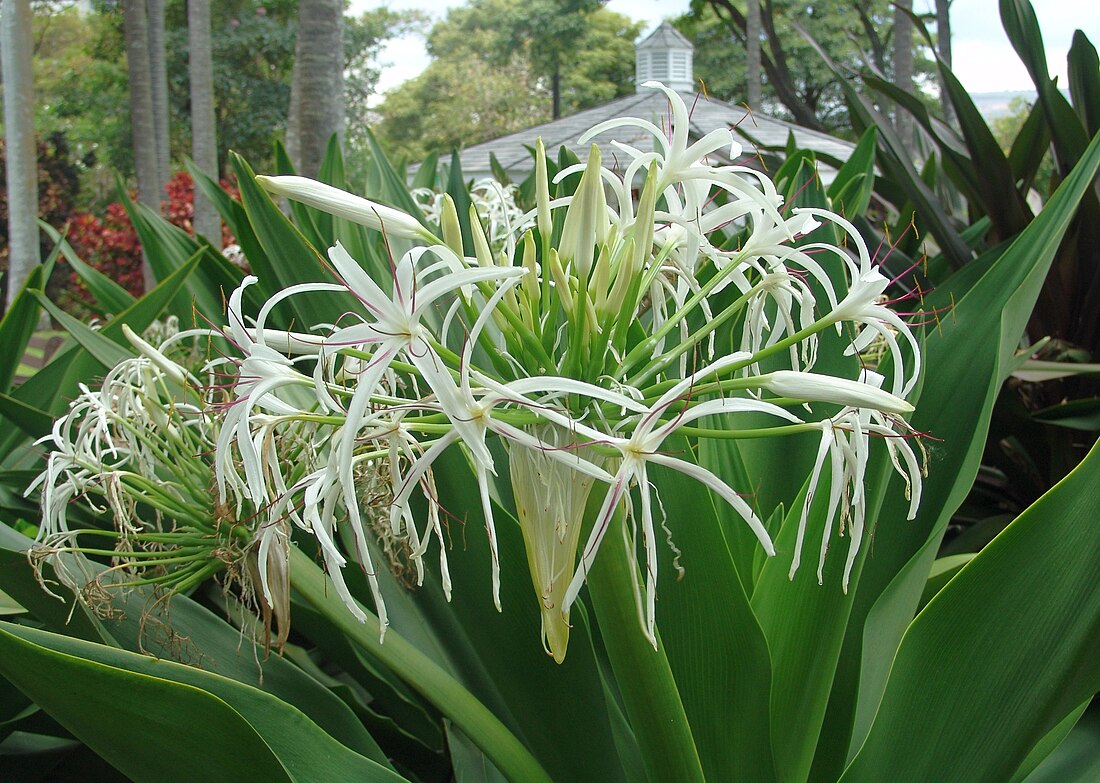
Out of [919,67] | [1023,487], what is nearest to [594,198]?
[1023,487]

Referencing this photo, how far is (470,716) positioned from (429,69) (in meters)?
40.8

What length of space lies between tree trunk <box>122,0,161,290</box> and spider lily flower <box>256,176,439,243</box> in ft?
30.0

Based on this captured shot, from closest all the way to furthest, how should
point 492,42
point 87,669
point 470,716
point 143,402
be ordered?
point 87,669 → point 470,716 → point 143,402 → point 492,42

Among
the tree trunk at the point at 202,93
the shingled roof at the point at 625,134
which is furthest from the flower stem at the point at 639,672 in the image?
the tree trunk at the point at 202,93

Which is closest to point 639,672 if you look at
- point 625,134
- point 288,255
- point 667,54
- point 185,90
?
point 288,255

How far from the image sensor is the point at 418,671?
0.83m

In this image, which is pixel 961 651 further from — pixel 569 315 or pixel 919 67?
pixel 919 67

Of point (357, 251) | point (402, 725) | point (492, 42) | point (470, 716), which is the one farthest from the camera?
point (492, 42)

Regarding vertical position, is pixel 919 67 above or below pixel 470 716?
above

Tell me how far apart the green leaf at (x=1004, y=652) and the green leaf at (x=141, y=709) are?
0.48m

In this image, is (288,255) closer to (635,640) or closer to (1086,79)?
(635,640)

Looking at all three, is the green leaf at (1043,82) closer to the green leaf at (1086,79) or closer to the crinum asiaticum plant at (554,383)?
the green leaf at (1086,79)

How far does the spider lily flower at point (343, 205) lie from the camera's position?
70 cm

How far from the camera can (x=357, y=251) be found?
1528 millimetres
